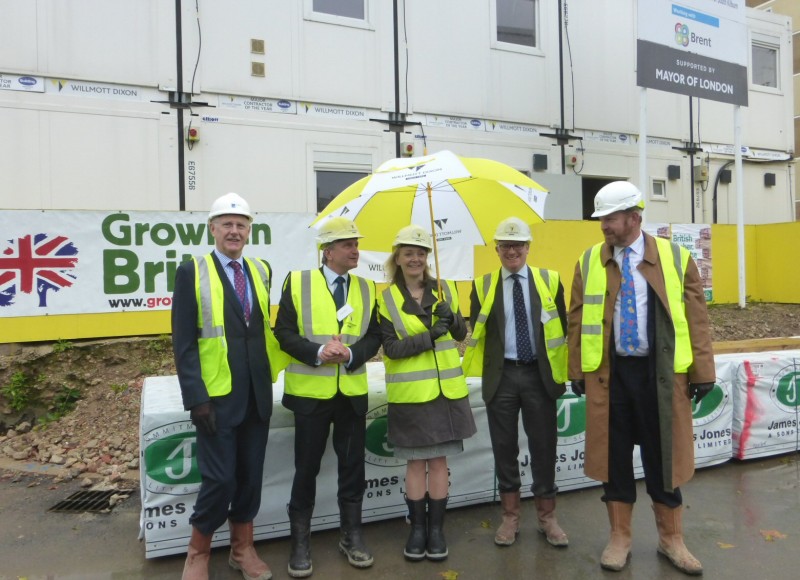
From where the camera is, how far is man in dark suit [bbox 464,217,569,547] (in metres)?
3.79

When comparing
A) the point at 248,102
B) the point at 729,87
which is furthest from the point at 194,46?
the point at 729,87

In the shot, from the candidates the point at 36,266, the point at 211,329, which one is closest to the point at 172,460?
the point at 211,329

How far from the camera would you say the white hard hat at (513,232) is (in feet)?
12.5

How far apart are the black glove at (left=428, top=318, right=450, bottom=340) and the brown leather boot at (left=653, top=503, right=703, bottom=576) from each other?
163 cm

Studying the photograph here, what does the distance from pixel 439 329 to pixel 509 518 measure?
136 cm

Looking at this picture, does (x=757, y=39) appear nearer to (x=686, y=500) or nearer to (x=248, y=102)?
(x=248, y=102)

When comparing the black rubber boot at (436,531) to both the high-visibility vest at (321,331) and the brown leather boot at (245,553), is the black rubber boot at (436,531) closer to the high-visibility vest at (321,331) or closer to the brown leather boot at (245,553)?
the high-visibility vest at (321,331)

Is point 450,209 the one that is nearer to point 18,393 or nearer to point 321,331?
point 321,331

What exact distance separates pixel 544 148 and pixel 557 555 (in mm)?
9600

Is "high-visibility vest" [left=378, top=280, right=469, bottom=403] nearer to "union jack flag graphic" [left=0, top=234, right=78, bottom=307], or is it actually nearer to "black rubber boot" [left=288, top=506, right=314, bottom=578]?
"black rubber boot" [left=288, top=506, right=314, bottom=578]

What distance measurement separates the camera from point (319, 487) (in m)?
4.01

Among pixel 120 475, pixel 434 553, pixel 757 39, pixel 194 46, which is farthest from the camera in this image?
pixel 757 39

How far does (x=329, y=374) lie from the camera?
348 centimetres

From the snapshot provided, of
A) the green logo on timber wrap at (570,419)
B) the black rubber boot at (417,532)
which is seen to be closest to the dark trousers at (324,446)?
the black rubber boot at (417,532)
